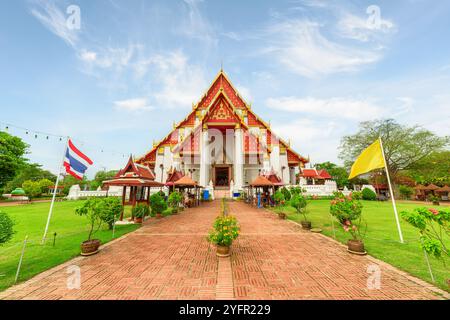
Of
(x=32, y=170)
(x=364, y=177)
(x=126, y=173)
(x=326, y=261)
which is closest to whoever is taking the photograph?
(x=326, y=261)

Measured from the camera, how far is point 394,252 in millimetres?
5797

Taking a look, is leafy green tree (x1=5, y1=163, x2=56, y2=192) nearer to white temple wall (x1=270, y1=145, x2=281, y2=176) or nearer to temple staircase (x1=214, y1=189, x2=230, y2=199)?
temple staircase (x1=214, y1=189, x2=230, y2=199)

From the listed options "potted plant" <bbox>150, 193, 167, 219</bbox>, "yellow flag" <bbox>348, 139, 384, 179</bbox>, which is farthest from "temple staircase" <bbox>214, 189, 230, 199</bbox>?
"yellow flag" <bbox>348, 139, 384, 179</bbox>

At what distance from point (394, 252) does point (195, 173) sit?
23801 mm

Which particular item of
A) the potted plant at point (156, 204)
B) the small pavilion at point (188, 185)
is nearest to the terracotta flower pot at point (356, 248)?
the potted plant at point (156, 204)

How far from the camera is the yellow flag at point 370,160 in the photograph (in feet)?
24.4

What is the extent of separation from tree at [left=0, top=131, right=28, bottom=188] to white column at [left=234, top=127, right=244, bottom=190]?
27560 millimetres

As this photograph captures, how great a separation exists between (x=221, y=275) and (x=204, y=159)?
21.2m

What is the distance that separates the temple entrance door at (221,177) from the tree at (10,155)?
82.4 ft

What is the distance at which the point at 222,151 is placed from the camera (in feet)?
93.6
